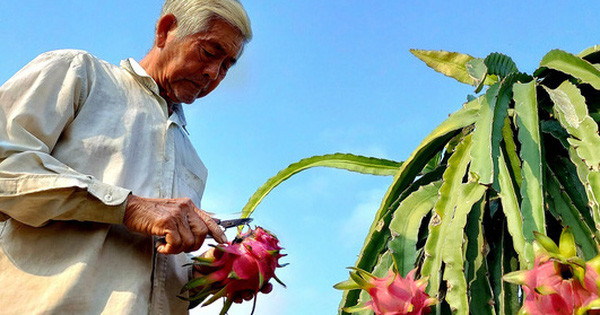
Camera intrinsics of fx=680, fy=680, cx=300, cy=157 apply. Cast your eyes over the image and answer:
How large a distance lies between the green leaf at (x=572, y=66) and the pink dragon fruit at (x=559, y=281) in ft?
2.52

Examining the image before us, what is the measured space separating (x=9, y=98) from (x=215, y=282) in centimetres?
49

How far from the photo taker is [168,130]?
4.58 feet

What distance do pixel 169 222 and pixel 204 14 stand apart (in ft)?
1.70

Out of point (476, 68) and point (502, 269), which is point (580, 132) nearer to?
point (502, 269)

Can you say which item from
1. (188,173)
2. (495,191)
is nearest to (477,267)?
(495,191)

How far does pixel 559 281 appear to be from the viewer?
0.81 m

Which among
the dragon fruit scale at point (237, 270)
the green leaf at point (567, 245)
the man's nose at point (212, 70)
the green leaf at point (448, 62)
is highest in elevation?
the green leaf at point (448, 62)

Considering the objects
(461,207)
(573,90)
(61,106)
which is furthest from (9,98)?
(573,90)

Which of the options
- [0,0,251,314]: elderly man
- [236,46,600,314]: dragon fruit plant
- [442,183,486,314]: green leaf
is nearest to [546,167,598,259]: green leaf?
[236,46,600,314]: dragon fruit plant

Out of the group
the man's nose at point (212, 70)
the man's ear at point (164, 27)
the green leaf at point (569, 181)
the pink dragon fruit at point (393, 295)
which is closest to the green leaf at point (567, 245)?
the pink dragon fruit at point (393, 295)

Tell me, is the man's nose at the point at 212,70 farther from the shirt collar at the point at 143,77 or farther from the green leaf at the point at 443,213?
the green leaf at the point at 443,213

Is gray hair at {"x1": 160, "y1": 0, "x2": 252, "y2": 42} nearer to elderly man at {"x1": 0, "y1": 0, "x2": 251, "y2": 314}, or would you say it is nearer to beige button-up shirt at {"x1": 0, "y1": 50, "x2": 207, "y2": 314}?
A: elderly man at {"x1": 0, "y1": 0, "x2": 251, "y2": 314}

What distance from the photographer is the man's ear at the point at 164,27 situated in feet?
4.85

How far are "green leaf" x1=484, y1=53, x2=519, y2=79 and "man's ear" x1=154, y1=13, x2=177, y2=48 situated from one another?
806 mm
